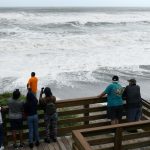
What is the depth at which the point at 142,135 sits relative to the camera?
25.5 ft

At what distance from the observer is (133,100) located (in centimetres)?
959

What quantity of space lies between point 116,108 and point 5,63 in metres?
18.1

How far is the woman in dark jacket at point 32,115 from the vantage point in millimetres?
8680

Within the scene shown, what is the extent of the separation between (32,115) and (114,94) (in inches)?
90.1

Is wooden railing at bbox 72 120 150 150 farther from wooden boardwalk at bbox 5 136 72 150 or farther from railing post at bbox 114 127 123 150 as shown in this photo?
wooden boardwalk at bbox 5 136 72 150

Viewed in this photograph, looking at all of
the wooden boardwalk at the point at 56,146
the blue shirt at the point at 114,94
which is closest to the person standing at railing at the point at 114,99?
the blue shirt at the point at 114,94

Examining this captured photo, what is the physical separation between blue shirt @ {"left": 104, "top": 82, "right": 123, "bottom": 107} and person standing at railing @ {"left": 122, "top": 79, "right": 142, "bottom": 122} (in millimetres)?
213

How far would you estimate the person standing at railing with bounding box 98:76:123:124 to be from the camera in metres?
9.40

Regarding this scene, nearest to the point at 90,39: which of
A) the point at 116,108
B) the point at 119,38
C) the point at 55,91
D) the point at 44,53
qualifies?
the point at 119,38

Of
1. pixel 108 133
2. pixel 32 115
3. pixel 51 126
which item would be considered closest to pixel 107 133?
pixel 108 133

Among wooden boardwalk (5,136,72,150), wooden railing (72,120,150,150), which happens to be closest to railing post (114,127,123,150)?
wooden railing (72,120,150,150)

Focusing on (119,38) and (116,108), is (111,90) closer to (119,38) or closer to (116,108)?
(116,108)

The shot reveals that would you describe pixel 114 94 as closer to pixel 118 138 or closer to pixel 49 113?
pixel 49 113

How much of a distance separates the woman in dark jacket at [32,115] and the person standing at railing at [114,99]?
196cm
